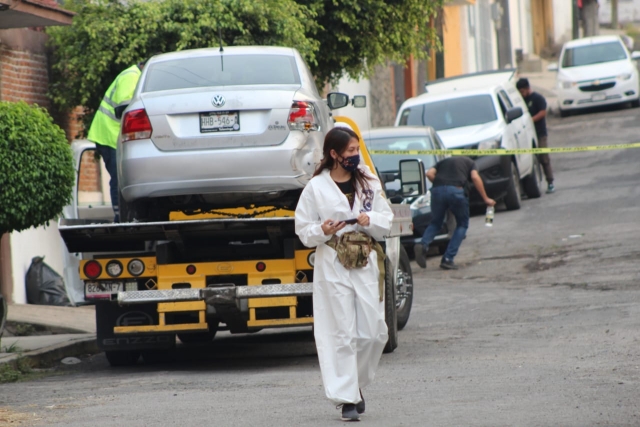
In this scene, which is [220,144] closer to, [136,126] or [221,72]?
[136,126]

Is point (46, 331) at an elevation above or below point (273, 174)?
below

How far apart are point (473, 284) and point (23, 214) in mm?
6301

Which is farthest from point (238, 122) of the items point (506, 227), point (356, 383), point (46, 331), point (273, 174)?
point (506, 227)

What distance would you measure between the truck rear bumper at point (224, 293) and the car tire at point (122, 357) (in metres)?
1.15

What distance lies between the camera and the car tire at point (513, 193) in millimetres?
19616

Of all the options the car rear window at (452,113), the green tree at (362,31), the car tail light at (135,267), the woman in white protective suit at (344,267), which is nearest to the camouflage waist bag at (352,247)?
the woman in white protective suit at (344,267)

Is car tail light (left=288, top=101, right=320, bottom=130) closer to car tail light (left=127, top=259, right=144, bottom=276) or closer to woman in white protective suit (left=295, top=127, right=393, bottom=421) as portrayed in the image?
car tail light (left=127, top=259, right=144, bottom=276)

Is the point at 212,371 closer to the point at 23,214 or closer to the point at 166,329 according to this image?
the point at 166,329

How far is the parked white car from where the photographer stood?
30.9 m

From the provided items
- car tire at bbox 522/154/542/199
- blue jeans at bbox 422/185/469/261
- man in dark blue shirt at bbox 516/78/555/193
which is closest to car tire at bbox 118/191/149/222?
blue jeans at bbox 422/185/469/261

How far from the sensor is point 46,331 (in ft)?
42.9

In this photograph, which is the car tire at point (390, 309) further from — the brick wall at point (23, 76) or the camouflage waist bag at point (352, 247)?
the brick wall at point (23, 76)

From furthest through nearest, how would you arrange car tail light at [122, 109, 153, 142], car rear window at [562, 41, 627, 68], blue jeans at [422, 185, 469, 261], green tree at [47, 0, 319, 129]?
car rear window at [562, 41, 627, 68]
blue jeans at [422, 185, 469, 261]
green tree at [47, 0, 319, 129]
car tail light at [122, 109, 153, 142]

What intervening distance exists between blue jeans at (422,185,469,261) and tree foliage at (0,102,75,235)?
21.1 ft
